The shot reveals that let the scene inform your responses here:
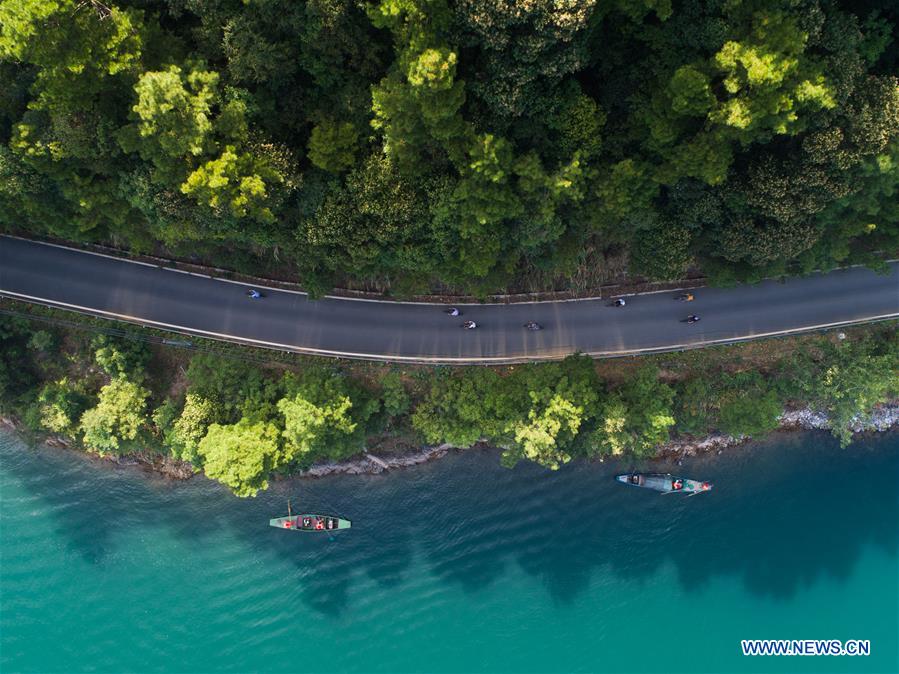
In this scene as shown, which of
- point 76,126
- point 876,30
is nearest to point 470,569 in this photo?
point 76,126

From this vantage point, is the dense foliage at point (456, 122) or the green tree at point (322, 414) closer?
the dense foliage at point (456, 122)

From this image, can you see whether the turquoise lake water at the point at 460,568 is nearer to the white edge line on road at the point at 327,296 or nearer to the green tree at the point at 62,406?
the green tree at the point at 62,406

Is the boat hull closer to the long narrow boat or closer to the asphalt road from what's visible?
the asphalt road

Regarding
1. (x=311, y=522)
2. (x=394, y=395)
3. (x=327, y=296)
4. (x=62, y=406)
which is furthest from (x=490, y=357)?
(x=62, y=406)

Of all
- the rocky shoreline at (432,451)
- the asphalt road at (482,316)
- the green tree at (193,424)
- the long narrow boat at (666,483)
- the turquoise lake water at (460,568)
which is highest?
the asphalt road at (482,316)

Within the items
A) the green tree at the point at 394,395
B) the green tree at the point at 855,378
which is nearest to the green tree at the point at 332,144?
the green tree at the point at 394,395

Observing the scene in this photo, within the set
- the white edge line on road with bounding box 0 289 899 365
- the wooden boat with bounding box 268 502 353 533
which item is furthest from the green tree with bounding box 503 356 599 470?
the wooden boat with bounding box 268 502 353 533

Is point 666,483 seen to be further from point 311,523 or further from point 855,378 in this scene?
point 311,523
